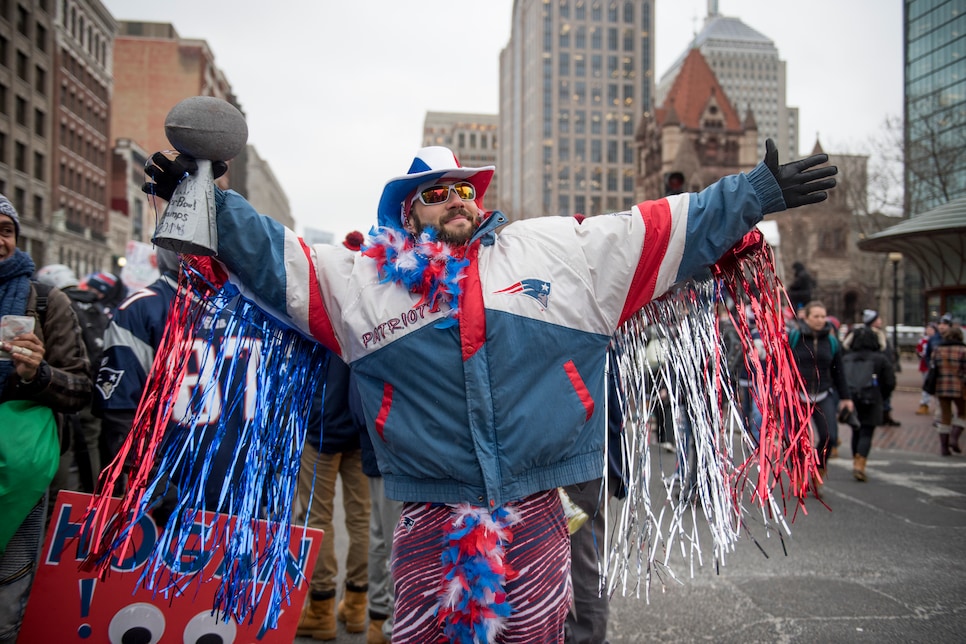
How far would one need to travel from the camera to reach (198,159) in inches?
89.1

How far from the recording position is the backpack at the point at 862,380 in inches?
310

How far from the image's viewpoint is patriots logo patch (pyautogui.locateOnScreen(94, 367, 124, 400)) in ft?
10.9

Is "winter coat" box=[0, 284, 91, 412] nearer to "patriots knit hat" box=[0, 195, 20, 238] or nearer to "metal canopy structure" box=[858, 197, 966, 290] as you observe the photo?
"patriots knit hat" box=[0, 195, 20, 238]

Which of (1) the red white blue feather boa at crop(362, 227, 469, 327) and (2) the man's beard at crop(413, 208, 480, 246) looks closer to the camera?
(1) the red white blue feather boa at crop(362, 227, 469, 327)

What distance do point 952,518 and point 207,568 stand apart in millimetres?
6224

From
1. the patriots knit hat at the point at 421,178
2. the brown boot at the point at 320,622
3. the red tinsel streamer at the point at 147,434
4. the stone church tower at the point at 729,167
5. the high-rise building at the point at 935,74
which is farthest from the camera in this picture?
the stone church tower at the point at 729,167

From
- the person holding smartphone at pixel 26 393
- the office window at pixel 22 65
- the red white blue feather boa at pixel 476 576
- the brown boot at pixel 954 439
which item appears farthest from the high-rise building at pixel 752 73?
the red white blue feather boa at pixel 476 576

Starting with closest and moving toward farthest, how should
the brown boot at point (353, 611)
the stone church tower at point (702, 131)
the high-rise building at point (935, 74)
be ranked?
the brown boot at point (353, 611) < the high-rise building at point (935, 74) < the stone church tower at point (702, 131)

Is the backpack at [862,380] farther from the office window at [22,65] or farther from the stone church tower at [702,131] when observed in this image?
the stone church tower at [702,131]

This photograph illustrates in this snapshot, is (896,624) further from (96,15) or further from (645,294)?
→ (96,15)

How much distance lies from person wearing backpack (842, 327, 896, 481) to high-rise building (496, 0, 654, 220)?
107 metres

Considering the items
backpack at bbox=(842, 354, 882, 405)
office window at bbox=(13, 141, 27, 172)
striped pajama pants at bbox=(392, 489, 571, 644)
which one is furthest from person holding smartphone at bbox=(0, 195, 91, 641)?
office window at bbox=(13, 141, 27, 172)

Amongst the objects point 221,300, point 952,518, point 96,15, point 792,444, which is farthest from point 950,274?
point 96,15

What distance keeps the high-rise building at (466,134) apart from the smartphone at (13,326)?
14070 centimetres
